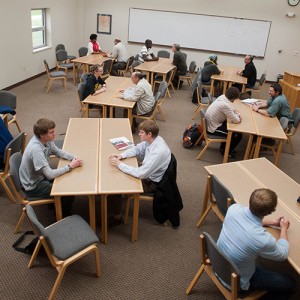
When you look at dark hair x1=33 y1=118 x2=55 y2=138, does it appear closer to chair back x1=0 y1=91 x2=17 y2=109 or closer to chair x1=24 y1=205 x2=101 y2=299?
chair x1=24 y1=205 x2=101 y2=299

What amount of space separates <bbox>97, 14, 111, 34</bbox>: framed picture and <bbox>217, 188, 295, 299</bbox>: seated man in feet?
32.1

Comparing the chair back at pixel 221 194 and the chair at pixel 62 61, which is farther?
the chair at pixel 62 61

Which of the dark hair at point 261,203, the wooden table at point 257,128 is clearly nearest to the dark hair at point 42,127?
the dark hair at point 261,203

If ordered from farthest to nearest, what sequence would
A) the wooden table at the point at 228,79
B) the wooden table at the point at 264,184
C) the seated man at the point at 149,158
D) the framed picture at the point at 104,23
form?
the framed picture at the point at 104,23 < the wooden table at the point at 228,79 < the seated man at the point at 149,158 < the wooden table at the point at 264,184

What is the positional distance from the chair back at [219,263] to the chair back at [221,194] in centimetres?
57

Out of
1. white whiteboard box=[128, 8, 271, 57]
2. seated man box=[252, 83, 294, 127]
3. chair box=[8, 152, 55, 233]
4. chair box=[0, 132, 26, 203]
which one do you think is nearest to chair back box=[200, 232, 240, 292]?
chair box=[8, 152, 55, 233]

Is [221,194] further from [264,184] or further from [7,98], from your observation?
[7,98]

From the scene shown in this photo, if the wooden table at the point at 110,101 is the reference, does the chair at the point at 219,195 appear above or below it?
below

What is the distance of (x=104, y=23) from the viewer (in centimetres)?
1059

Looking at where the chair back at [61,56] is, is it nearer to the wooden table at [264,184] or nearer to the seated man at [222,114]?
the seated man at [222,114]

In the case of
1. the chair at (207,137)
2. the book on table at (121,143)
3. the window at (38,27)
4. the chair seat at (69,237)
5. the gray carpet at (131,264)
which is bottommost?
the gray carpet at (131,264)

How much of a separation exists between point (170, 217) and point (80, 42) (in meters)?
9.23

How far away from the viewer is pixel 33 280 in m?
2.70

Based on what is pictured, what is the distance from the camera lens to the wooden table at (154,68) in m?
7.41
